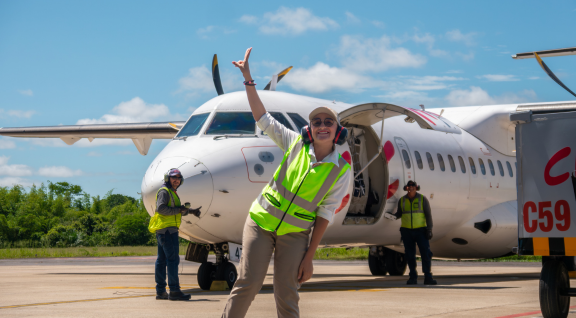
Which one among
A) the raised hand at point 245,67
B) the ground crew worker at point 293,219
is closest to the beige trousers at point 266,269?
the ground crew worker at point 293,219

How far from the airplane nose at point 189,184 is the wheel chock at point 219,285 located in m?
1.03

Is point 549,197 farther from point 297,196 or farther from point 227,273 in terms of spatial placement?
point 227,273

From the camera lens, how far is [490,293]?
351 inches

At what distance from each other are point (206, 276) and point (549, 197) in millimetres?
5036

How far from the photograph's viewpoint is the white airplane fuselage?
882cm

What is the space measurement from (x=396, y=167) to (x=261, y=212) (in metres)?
7.54

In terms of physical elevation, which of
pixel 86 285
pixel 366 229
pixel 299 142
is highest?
pixel 299 142

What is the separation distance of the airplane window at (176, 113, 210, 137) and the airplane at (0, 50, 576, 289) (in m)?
0.02

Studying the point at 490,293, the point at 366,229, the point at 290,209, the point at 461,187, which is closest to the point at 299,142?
the point at 290,209

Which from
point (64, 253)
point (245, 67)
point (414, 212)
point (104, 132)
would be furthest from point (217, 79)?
point (64, 253)

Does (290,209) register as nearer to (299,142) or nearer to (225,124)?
(299,142)

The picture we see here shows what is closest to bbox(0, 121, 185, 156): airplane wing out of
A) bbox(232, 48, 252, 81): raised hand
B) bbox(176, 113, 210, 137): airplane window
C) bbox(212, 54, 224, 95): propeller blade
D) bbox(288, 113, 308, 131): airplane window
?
bbox(212, 54, 224, 95): propeller blade

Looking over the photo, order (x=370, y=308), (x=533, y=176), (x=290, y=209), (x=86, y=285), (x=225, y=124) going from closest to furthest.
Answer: (x=290, y=209) → (x=533, y=176) → (x=370, y=308) → (x=225, y=124) → (x=86, y=285)

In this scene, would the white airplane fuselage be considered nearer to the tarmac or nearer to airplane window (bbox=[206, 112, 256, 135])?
airplane window (bbox=[206, 112, 256, 135])
